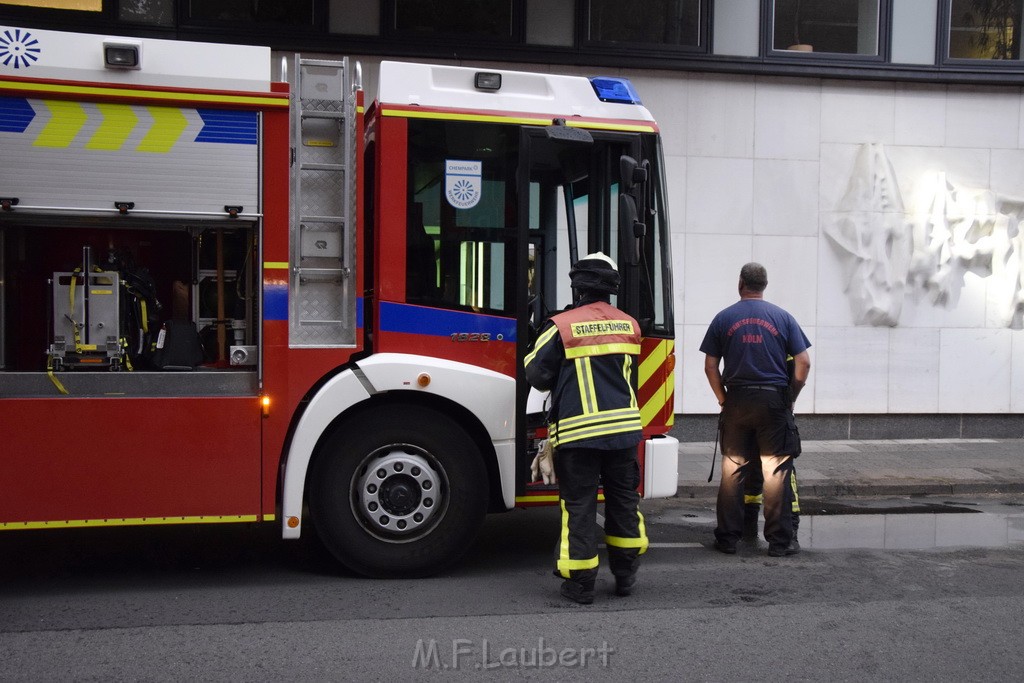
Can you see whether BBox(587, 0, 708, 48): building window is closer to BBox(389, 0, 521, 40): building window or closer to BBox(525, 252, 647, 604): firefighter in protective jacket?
BBox(389, 0, 521, 40): building window

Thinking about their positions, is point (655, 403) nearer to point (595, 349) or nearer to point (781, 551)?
point (595, 349)

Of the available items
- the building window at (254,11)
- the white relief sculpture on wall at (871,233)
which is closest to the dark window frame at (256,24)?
the building window at (254,11)

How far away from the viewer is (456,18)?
11.5 meters

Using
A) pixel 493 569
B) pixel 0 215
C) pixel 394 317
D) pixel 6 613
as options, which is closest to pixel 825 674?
pixel 493 569

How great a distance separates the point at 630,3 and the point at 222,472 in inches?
326

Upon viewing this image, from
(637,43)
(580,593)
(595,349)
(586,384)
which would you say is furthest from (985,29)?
(580,593)

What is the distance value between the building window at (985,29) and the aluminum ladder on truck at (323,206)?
30.7ft

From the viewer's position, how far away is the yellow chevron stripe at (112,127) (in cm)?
559

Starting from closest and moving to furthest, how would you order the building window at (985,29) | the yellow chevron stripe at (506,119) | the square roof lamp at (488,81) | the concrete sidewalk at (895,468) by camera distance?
the yellow chevron stripe at (506,119), the square roof lamp at (488,81), the concrete sidewalk at (895,468), the building window at (985,29)

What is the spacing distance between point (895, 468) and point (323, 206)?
709 cm

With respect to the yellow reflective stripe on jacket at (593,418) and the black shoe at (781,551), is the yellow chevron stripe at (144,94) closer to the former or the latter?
the yellow reflective stripe on jacket at (593,418)

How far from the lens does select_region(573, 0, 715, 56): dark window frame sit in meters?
11.7

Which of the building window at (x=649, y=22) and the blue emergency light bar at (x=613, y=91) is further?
the building window at (x=649, y=22)

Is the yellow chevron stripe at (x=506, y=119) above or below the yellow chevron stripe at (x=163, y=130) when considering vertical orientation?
above
